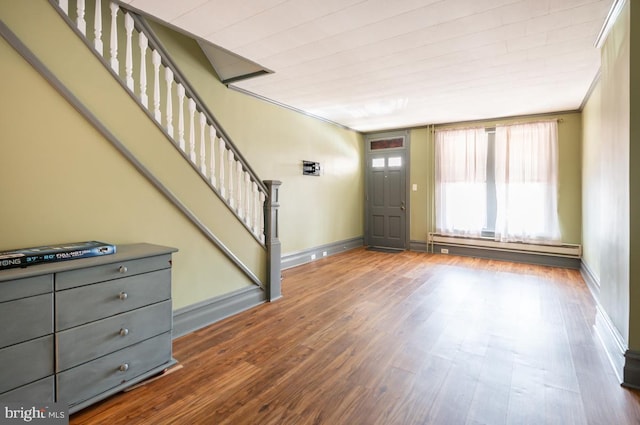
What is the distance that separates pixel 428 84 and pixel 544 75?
1293mm

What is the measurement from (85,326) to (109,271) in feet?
1.03

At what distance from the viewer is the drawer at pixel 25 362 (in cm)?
151

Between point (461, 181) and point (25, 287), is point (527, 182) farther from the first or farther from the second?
point (25, 287)

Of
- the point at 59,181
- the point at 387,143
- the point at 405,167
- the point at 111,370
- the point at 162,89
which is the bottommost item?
the point at 111,370

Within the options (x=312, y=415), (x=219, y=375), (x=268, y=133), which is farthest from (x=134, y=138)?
(x=268, y=133)

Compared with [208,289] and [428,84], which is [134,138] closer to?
[208,289]

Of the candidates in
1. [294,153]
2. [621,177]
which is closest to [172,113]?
[294,153]

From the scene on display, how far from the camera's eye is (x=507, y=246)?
5805mm

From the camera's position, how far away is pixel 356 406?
6.15 ft

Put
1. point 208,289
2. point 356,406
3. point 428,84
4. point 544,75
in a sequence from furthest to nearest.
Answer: point 428,84, point 544,75, point 208,289, point 356,406

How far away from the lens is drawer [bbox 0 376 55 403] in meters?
1.53

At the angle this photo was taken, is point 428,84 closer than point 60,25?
No

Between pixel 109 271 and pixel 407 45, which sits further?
pixel 407 45

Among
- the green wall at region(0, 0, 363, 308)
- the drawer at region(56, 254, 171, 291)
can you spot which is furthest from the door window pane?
the drawer at region(56, 254, 171, 291)
